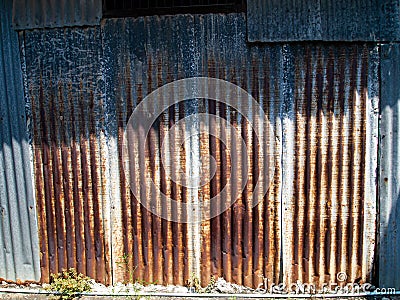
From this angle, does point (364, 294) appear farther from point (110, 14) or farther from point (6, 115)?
point (6, 115)

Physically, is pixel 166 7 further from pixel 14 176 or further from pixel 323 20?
pixel 14 176

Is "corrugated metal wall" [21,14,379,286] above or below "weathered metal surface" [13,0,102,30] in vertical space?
below

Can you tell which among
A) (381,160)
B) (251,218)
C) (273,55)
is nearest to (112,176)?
(251,218)

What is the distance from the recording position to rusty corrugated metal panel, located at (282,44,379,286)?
4.00 meters

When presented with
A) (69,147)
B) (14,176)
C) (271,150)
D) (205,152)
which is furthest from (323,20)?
(14,176)

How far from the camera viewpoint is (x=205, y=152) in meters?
4.22

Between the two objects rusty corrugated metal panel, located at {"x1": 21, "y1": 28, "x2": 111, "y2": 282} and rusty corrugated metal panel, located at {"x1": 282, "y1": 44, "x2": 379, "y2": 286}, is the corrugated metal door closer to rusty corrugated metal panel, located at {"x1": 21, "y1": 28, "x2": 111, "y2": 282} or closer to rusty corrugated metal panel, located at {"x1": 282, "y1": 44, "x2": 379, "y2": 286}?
rusty corrugated metal panel, located at {"x1": 282, "y1": 44, "x2": 379, "y2": 286}

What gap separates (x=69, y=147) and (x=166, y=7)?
1782 millimetres

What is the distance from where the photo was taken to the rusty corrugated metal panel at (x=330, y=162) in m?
4.00

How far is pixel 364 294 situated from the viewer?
422cm

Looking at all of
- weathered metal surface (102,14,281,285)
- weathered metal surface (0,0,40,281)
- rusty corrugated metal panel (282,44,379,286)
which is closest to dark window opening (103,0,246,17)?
weathered metal surface (102,14,281,285)

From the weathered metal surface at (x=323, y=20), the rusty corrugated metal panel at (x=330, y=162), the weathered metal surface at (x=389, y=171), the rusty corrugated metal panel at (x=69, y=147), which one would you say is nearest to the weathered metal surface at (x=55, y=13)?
the rusty corrugated metal panel at (x=69, y=147)

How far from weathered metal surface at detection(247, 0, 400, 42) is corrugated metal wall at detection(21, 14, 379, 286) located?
0.12 metres

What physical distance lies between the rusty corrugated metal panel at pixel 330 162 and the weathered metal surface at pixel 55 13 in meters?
2.03
